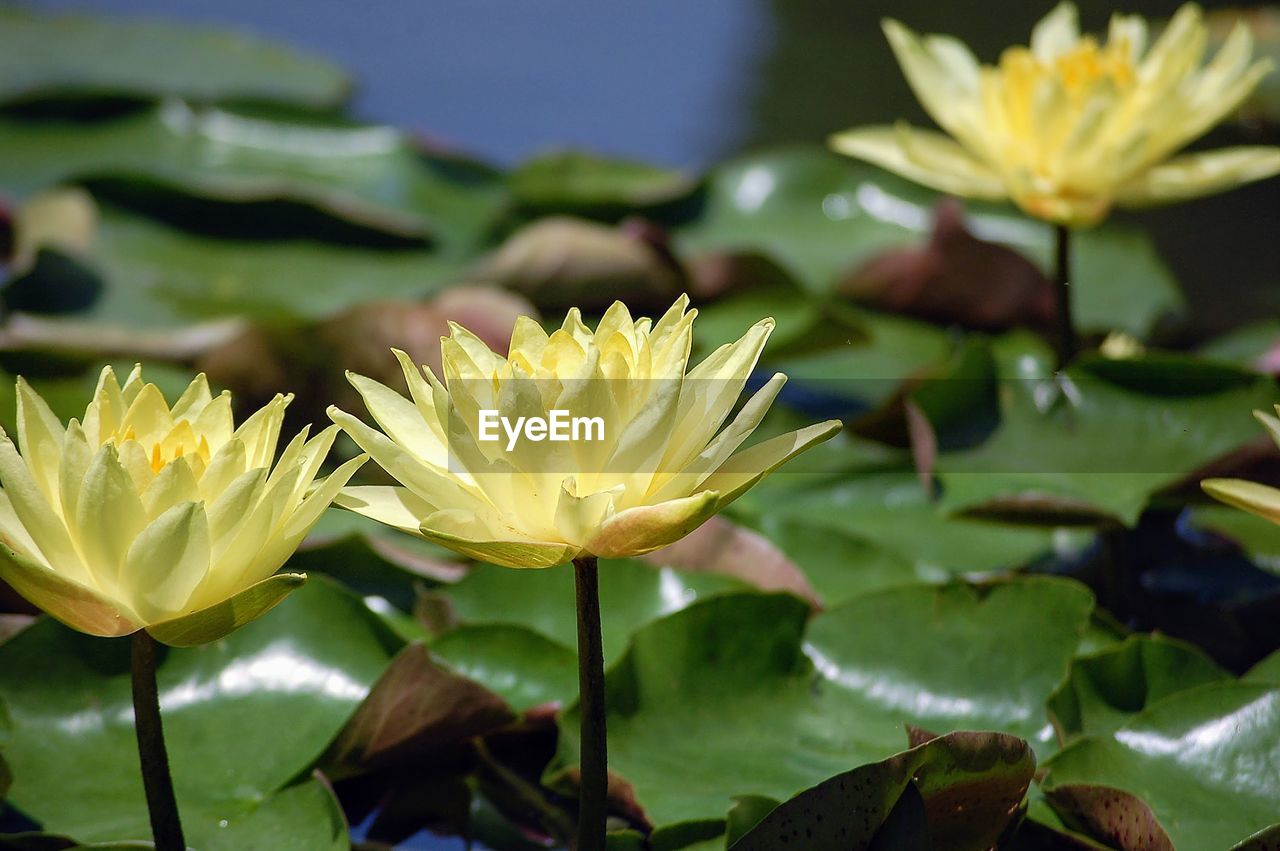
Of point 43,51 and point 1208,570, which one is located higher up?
point 43,51

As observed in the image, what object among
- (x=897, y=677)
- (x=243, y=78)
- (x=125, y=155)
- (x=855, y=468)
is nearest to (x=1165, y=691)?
(x=897, y=677)

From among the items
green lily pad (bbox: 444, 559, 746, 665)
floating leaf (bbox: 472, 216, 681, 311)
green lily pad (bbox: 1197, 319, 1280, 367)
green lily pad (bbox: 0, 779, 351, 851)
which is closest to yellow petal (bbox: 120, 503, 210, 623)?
green lily pad (bbox: 0, 779, 351, 851)

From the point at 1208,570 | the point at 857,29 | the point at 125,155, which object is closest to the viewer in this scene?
the point at 1208,570

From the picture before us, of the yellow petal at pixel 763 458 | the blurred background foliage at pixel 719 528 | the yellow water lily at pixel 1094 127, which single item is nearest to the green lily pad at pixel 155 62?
the blurred background foliage at pixel 719 528

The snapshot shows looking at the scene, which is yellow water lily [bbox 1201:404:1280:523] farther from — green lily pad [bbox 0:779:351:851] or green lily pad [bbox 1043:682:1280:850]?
green lily pad [bbox 0:779:351:851]

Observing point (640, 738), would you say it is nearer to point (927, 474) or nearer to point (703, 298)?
point (927, 474)

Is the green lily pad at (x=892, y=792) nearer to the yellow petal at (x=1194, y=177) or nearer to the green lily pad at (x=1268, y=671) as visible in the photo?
A: the green lily pad at (x=1268, y=671)

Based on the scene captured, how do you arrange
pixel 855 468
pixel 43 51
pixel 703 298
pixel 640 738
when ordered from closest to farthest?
pixel 640 738, pixel 855 468, pixel 703 298, pixel 43 51
